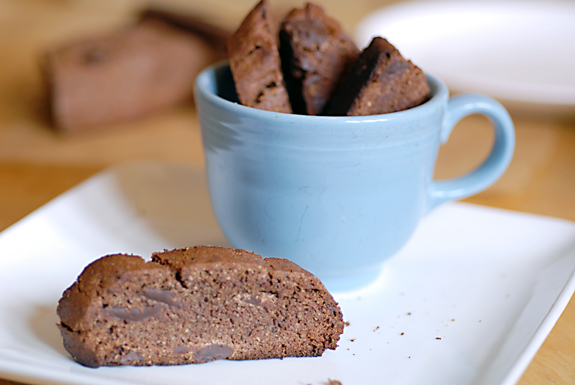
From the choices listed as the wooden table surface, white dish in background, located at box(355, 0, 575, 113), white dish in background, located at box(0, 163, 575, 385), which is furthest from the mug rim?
white dish in background, located at box(355, 0, 575, 113)

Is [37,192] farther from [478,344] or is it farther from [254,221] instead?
[478,344]

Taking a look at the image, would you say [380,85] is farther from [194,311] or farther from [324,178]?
[194,311]

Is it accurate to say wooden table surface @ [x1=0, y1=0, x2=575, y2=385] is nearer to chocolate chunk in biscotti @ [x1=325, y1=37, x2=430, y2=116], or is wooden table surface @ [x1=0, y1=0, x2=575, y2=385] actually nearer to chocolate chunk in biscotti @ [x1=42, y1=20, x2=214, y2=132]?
chocolate chunk in biscotti @ [x1=42, y1=20, x2=214, y2=132]

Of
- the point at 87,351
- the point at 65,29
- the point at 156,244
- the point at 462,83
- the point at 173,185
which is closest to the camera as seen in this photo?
the point at 87,351

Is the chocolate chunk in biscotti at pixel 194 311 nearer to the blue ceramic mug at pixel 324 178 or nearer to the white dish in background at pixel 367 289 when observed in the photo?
the white dish in background at pixel 367 289

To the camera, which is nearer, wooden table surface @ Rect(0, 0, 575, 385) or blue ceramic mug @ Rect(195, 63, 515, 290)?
blue ceramic mug @ Rect(195, 63, 515, 290)

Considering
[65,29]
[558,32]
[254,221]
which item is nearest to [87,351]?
[254,221]
